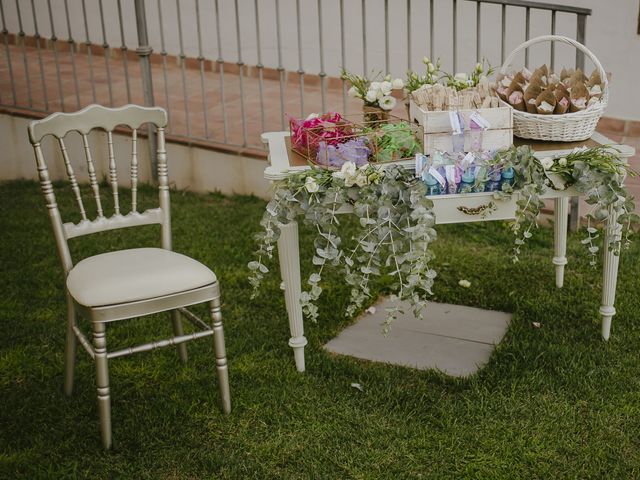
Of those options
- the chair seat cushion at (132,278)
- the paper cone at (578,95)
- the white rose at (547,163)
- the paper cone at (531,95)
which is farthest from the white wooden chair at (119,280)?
the paper cone at (578,95)

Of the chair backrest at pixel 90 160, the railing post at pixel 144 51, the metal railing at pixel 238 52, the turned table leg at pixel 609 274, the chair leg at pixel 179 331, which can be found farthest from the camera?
the metal railing at pixel 238 52

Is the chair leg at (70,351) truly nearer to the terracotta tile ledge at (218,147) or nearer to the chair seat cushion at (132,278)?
the chair seat cushion at (132,278)

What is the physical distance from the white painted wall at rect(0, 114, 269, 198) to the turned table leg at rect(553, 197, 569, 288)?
2.12m

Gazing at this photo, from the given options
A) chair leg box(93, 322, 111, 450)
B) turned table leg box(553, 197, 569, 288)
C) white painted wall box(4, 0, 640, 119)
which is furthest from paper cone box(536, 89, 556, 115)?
white painted wall box(4, 0, 640, 119)

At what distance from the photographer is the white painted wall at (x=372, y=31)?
20.1 ft

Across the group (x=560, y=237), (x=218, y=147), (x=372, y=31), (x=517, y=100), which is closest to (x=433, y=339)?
(x=560, y=237)

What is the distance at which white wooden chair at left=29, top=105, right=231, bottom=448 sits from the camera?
2.80 m

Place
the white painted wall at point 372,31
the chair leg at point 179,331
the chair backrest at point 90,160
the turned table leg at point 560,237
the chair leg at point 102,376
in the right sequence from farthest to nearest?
the white painted wall at point 372,31
the turned table leg at point 560,237
the chair leg at point 179,331
the chair backrest at point 90,160
the chair leg at point 102,376

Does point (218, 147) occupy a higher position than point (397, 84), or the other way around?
point (397, 84)

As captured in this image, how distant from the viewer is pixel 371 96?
131 inches

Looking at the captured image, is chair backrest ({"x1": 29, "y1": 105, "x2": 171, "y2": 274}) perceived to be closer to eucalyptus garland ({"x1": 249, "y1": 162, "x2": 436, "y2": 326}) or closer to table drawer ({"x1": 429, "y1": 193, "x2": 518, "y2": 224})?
eucalyptus garland ({"x1": 249, "y1": 162, "x2": 436, "y2": 326})

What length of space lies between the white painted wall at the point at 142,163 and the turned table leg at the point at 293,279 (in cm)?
233

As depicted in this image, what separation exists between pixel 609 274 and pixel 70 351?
2053 millimetres

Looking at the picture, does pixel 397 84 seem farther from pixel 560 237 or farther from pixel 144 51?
pixel 144 51
